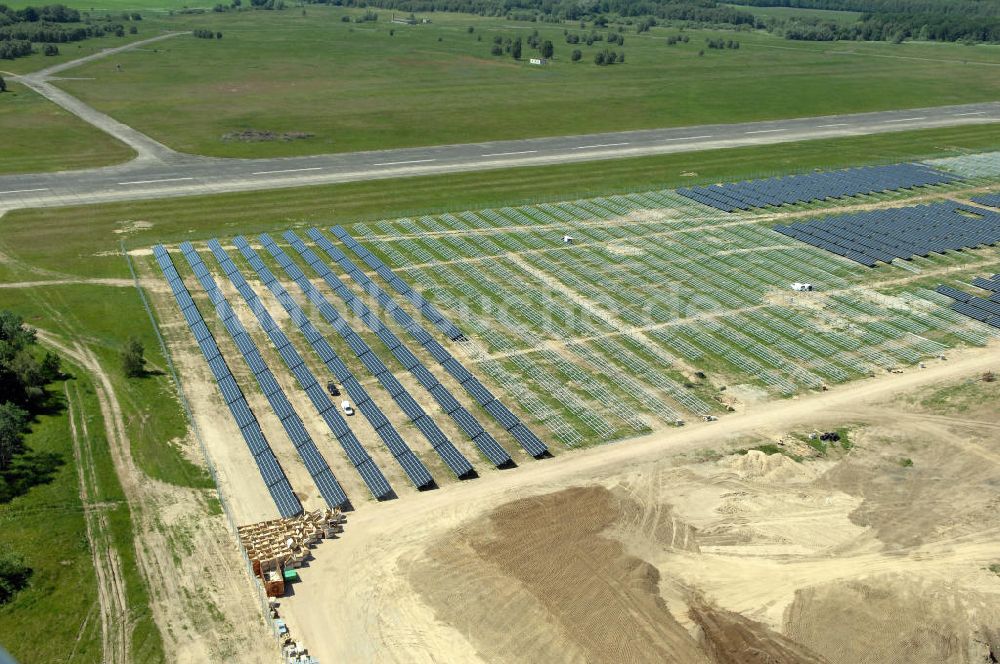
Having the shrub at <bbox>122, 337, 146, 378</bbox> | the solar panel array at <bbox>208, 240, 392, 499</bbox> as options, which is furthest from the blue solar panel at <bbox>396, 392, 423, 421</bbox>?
the shrub at <bbox>122, 337, 146, 378</bbox>

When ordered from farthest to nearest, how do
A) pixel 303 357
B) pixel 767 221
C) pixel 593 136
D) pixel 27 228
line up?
pixel 593 136, pixel 767 221, pixel 27 228, pixel 303 357

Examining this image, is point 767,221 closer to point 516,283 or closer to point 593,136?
point 516,283

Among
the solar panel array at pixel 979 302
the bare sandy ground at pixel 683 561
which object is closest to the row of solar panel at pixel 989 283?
the solar panel array at pixel 979 302

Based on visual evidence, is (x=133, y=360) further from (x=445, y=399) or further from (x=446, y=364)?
(x=445, y=399)

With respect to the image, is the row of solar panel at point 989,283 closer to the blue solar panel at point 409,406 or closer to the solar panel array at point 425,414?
the solar panel array at point 425,414

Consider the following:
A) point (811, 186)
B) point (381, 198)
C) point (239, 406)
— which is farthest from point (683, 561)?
point (811, 186)

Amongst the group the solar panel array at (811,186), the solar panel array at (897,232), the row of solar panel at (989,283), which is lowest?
the row of solar panel at (989,283)

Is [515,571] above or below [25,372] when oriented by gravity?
below

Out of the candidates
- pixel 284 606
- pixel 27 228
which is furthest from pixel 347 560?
pixel 27 228
